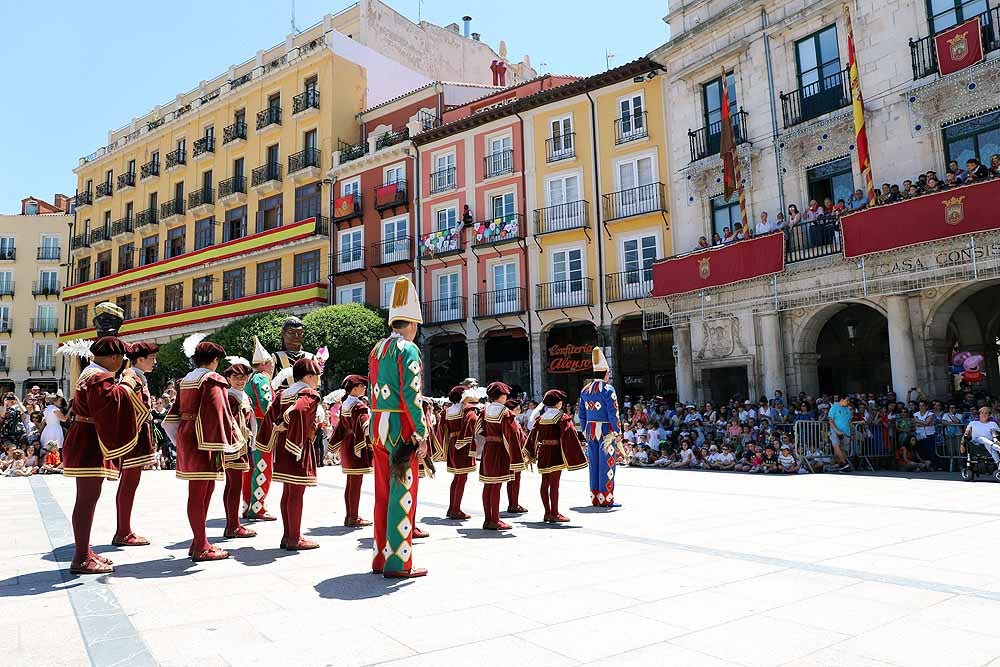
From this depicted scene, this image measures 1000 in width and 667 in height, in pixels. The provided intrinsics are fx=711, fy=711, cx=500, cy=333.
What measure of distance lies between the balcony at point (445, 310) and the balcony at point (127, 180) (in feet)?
79.1

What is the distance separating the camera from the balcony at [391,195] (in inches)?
1232

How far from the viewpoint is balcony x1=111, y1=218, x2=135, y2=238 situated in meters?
42.9

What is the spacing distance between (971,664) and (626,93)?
24555 mm

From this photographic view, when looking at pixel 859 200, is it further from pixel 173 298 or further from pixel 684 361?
pixel 173 298

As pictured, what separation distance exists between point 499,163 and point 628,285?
790 cm

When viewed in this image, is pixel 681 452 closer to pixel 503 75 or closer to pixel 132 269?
pixel 503 75

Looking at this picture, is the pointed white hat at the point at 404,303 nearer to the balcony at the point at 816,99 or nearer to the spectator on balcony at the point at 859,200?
the spectator on balcony at the point at 859,200

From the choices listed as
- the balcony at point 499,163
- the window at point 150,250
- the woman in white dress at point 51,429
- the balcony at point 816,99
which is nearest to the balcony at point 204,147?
the window at point 150,250

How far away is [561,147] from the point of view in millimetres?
27266

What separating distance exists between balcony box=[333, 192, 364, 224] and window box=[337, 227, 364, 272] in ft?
2.21

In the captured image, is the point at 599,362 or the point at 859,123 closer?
the point at 599,362

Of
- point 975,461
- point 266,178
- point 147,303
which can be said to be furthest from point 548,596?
point 147,303

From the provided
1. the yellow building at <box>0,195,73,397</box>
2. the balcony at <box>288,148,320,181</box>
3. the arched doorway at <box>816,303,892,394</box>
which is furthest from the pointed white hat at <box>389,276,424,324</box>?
the yellow building at <box>0,195,73,397</box>

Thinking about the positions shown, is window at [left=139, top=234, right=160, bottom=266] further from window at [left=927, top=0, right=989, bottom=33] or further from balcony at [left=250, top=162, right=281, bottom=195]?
window at [left=927, top=0, right=989, bottom=33]
